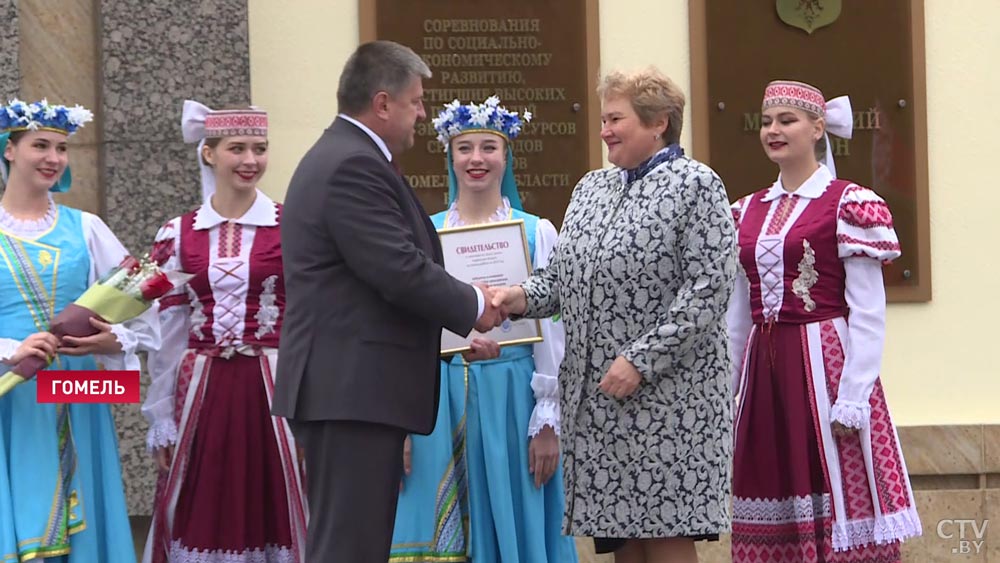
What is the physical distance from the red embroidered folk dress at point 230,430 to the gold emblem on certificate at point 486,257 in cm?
66

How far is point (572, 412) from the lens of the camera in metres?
4.97

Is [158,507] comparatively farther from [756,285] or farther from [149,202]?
[756,285]

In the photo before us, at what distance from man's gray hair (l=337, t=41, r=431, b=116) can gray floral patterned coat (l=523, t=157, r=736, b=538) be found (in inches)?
29.6

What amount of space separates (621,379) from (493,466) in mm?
1156

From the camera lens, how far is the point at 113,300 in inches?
221

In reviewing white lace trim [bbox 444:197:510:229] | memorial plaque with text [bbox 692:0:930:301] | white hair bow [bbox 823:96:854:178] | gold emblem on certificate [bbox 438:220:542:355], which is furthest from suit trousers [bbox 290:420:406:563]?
memorial plaque with text [bbox 692:0:930:301]

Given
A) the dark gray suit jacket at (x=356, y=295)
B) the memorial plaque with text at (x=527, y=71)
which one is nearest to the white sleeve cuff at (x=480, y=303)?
the dark gray suit jacket at (x=356, y=295)

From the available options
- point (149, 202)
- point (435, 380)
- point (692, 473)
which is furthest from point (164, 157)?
point (692, 473)

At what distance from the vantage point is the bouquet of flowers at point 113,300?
5570mm

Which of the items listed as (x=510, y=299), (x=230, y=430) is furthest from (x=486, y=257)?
(x=230, y=430)

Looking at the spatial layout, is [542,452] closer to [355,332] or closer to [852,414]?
[852,414]

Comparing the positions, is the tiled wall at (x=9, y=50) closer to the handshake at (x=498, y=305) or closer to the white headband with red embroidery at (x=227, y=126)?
the white headband with red embroidery at (x=227, y=126)

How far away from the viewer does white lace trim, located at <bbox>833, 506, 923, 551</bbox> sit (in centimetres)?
555

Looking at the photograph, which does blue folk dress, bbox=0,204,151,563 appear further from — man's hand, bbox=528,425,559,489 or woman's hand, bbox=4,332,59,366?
man's hand, bbox=528,425,559,489
